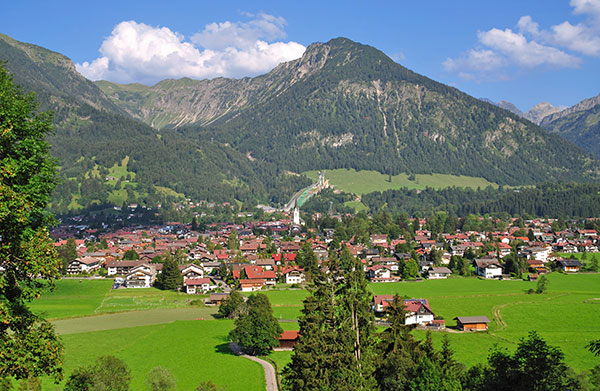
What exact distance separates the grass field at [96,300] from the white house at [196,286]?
72.4 inches

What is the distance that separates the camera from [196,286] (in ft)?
269

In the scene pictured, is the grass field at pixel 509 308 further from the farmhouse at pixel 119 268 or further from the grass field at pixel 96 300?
the farmhouse at pixel 119 268

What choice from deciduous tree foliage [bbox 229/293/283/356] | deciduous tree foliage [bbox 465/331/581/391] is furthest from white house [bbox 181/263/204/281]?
deciduous tree foliage [bbox 465/331/581/391]

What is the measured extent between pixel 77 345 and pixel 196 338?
1048cm

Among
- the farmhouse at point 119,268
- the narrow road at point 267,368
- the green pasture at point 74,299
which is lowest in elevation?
the narrow road at point 267,368

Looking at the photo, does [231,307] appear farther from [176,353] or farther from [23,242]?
[23,242]

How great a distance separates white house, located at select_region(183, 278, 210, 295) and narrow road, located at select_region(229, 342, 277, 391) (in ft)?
105

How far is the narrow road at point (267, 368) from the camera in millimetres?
37028

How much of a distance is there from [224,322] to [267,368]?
63.5 ft

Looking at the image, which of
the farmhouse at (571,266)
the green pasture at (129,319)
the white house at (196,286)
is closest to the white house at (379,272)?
the white house at (196,286)

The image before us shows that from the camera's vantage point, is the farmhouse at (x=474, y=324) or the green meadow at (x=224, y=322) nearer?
the green meadow at (x=224, y=322)

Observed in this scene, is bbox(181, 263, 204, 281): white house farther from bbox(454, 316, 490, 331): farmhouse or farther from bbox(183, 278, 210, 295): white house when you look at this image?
bbox(454, 316, 490, 331): farmhouse

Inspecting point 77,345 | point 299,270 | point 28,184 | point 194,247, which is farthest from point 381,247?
point 28,184

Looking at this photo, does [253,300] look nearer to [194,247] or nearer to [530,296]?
[530,296]
